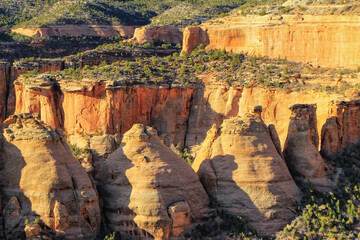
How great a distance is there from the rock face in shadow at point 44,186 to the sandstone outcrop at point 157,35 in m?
37.6

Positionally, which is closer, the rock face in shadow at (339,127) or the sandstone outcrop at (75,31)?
the rock face in shadow at (339,127)

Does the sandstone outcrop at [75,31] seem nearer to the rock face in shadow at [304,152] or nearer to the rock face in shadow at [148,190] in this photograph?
the rock face in shadow at [304,152]

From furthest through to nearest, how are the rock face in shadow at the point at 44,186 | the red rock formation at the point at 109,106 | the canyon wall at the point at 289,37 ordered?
the canyon wall at the point at 289,37, the red rock formation at the point at 109,106, the rock face in shadow at the point at 44,186

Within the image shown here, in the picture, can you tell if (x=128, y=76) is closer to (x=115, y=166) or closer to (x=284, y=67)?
(x=284, y=67)

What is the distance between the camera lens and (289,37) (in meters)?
70.5

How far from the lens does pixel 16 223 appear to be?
152ft

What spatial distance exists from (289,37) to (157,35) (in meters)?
19.4

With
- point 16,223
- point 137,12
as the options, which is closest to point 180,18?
point 137,12

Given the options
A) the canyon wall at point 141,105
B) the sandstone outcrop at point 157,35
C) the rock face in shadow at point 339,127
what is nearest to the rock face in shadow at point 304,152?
the rock face in shadow at point 339,127

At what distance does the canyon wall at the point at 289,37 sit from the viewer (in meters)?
68.2

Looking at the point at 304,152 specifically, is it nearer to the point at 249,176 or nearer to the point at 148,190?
the point at 249,176

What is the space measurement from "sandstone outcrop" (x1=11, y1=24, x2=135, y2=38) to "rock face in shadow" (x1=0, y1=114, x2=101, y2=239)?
183 ft

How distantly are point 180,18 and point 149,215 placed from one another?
5305 centimetres

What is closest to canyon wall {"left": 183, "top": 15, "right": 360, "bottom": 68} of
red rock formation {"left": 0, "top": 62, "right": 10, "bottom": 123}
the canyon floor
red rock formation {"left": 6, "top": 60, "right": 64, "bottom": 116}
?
the canyon floor
